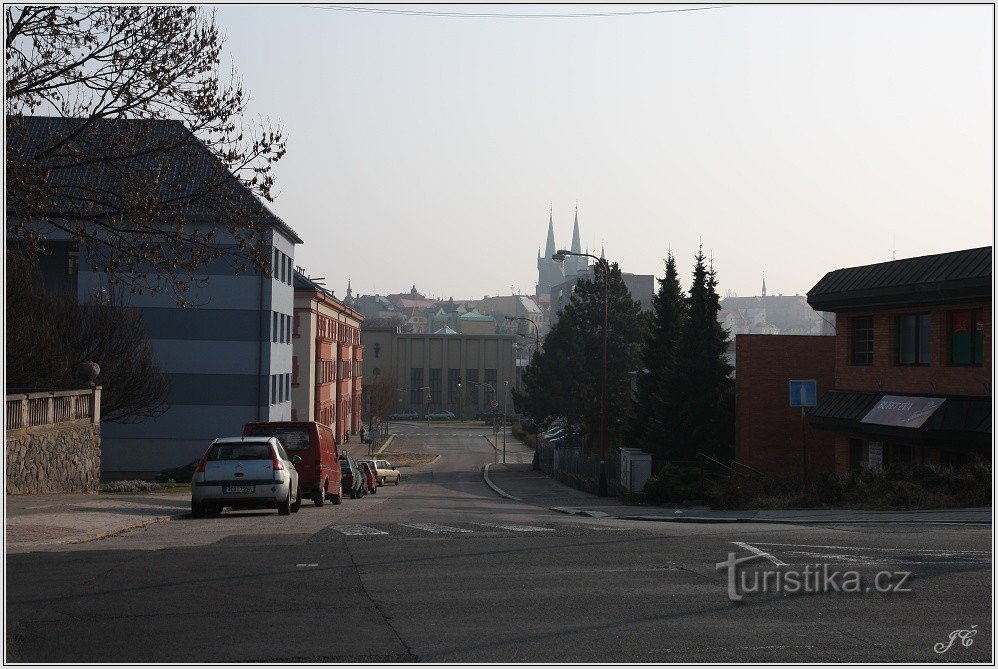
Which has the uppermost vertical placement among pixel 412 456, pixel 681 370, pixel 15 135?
pixel 15 135

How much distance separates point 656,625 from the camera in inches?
321

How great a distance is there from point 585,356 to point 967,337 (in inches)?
1852

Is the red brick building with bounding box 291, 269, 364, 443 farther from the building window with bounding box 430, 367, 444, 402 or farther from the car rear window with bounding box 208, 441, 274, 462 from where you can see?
the building window with bounding box 430, 367, 444, 402

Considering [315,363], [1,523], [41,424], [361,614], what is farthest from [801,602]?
[315,363]

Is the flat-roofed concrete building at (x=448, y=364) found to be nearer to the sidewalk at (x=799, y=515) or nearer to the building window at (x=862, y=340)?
the building window at (x=862, y=340)

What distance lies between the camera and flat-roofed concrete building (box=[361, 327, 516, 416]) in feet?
479

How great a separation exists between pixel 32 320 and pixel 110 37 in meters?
24.7

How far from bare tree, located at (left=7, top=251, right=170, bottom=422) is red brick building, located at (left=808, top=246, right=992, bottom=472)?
80.3 ft

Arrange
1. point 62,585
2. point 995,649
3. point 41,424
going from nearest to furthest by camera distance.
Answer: point 995,649 < point 62,585 < point 41,424

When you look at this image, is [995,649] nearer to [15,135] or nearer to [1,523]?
[1,523]

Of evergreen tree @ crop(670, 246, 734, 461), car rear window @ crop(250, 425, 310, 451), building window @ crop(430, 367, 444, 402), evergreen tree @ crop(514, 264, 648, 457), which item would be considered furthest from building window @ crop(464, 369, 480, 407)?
car rear window @ crop(250, 425, 310, 451)

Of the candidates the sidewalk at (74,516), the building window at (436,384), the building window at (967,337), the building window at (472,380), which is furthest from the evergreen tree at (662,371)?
the building window at (436,384)

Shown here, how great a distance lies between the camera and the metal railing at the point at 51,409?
2312 centimetres

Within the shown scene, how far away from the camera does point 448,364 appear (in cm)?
14812
